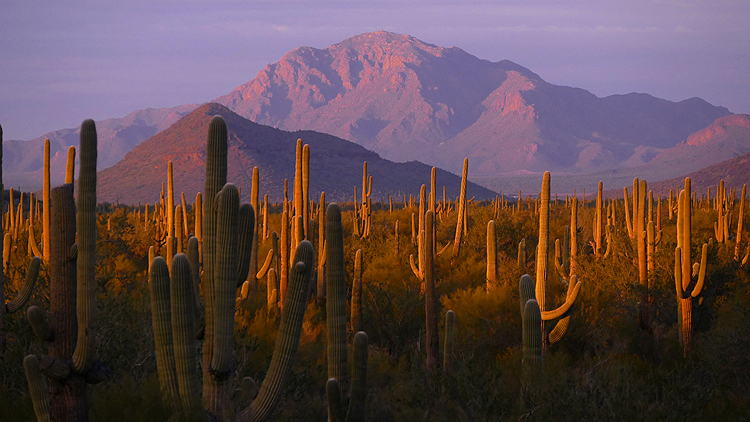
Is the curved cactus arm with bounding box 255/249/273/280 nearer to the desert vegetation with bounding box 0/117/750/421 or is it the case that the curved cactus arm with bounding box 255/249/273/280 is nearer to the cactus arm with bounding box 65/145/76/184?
the desert vegetation with bounding box 0/117/750/421

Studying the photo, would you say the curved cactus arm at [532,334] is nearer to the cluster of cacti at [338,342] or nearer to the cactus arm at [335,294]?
the cluster of cacti at [338,342]

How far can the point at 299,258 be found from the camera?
547 centimetres

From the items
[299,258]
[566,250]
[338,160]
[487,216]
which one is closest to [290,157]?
[338,160]

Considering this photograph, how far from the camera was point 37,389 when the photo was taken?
4.91m

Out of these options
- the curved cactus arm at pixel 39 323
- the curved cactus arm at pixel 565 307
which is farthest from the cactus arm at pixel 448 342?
the curved cactus arm at pixel 39 323

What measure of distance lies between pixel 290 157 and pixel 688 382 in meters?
109

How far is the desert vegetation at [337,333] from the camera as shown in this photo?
5.05m

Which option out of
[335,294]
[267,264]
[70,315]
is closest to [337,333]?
[335,294]

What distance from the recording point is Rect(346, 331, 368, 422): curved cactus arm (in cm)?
614

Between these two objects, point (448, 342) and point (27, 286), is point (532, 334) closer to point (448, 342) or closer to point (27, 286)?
point (448, 342)

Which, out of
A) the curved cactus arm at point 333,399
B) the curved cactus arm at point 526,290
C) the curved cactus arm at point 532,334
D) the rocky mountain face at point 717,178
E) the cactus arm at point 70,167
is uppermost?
the rocky mountain face at point 717,178

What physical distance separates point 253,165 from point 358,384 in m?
97.5

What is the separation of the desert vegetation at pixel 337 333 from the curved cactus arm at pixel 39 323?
0.05ft

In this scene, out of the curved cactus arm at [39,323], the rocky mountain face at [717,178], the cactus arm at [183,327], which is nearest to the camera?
the curved cactus arm at [39,323]
